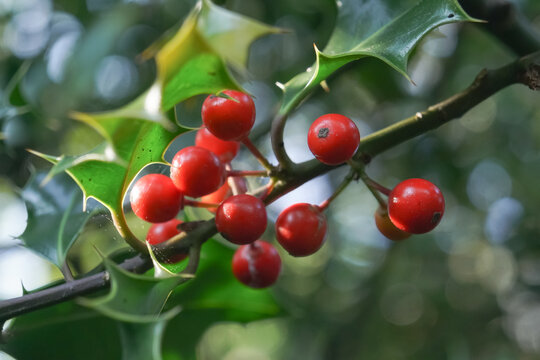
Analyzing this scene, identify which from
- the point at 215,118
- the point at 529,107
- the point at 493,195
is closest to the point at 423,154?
the point at 493,195

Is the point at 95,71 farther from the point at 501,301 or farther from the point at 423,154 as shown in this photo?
the point at 501,301

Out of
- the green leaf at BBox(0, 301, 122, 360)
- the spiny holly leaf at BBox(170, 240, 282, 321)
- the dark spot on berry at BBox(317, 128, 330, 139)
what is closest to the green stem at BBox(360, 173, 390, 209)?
the dark spot on berry at BBox(317, 128, 330, 139)

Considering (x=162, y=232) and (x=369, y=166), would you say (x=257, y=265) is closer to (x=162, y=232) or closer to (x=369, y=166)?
(x=162, y=232)

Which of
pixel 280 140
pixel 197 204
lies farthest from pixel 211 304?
pixel 280 140

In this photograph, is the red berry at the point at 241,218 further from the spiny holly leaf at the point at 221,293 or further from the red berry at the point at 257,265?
the spiny holly leaf at the point at 221,293

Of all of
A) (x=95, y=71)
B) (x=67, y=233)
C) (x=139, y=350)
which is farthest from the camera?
(x=95, y=71)

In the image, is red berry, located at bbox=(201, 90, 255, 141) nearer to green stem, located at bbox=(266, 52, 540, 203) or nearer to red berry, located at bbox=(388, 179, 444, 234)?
green stem, located at bbox=(266, 52, 540, 203)

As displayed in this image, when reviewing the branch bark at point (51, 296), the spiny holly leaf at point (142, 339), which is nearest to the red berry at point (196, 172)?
the branch bark at point (51, 296)
